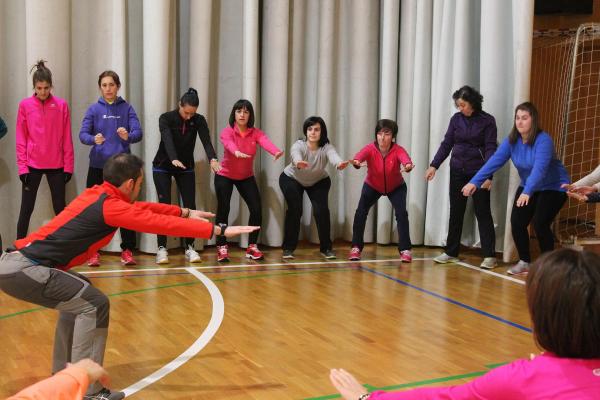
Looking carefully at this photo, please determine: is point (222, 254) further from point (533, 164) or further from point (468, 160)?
point (533, 164)

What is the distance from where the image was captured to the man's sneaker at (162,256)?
6129 millimetres

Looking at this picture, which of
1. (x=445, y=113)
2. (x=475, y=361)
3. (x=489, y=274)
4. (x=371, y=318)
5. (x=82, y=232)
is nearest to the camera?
(x=82, y=232)

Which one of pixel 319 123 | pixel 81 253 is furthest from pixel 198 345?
pixel 319 123

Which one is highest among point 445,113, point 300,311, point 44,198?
point 445,113

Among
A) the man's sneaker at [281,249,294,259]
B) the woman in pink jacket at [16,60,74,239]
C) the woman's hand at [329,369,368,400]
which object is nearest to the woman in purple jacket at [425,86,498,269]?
the man's sneaker at [281,249,294,259]

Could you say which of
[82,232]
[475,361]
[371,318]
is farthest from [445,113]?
[82,232]

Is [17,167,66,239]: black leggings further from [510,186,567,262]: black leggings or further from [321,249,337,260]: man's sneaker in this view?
[510,186,567,262]: black leggings

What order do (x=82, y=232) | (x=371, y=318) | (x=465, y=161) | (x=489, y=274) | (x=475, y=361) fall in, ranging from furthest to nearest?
(x=465, y=161)
(x=489, y=274)
(x=371, y=318)
(x=475, y=361)
(x=82, y=232)

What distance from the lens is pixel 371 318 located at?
450cm

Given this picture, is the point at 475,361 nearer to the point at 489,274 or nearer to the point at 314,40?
the point at 489,274

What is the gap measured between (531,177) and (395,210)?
50.1 inches

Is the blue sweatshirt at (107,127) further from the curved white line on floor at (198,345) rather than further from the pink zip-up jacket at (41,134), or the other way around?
the curved white line on floor at (198,345)

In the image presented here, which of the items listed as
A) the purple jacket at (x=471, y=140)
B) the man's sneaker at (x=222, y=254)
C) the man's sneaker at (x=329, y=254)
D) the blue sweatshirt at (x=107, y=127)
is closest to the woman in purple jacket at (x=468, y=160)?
the purple jacket at (x=471, y=140)

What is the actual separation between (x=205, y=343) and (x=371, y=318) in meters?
1.14
